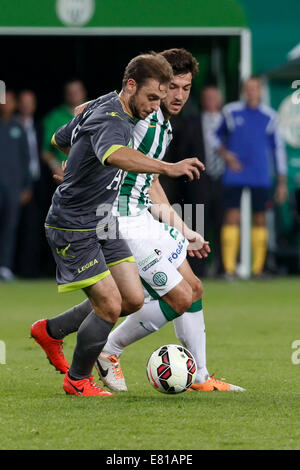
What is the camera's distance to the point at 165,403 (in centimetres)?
583

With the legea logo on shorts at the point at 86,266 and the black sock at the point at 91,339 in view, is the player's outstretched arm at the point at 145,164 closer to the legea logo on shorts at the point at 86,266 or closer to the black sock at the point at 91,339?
the legea logo on shorts at the point at 86,266

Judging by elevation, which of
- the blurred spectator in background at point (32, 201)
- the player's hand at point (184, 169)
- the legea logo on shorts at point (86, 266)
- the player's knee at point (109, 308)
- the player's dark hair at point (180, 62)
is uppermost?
the player's dark hair at point (180, 62)

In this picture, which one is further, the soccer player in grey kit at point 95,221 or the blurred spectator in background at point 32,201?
the blurred spectator in background at point 32,201

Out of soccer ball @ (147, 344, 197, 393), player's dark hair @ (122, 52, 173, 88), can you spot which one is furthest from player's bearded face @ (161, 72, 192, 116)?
soccer ball @ (147, 344, 197, 393)

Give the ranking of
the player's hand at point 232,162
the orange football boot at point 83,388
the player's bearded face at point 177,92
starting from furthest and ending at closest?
the player's hand at point 232,162 → the player's bearded face at point 177,92 → the orange football boot at point 83,388

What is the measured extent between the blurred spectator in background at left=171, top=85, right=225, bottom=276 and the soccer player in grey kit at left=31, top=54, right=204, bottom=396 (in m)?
8.17

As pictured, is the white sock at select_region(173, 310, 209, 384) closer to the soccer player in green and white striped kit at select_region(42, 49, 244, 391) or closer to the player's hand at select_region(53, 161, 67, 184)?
the soccer player in green and white striped kit at select_region(42, 49, 244, 391)

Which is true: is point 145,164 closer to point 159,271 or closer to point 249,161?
point 159,271

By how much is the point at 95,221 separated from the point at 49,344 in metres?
0.99

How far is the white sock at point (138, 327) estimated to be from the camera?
6504 mm

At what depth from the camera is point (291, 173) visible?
1544 cm

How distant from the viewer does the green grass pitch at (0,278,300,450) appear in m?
4.76

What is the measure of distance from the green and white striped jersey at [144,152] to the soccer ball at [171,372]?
3.32 feet

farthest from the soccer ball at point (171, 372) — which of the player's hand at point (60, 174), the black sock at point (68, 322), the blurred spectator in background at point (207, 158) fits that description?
the blurred spectator in background at point (207, 158)
